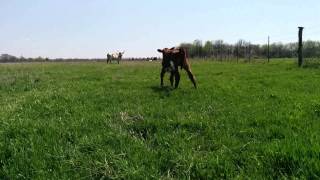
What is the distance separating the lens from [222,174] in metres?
6.09

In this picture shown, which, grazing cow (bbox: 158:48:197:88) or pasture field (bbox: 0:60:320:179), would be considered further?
grazing cow (bbox: 158:48:197:88)

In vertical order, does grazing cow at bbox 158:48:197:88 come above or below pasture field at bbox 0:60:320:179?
above

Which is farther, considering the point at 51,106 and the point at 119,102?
the point at 119,102

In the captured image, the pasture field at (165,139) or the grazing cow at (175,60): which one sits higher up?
the grazing cow at (175,60)

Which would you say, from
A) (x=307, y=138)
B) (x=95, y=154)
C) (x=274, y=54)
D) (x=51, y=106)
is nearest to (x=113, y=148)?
(x=95, y=154)

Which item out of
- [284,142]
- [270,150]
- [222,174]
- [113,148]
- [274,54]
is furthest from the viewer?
[274,54]

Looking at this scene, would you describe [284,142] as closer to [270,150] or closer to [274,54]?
[270,150]

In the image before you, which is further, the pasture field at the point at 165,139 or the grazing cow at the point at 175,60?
the grazing cow at the point at 175,60

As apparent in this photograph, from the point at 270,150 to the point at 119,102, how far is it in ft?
24.2

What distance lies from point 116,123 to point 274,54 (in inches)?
4400

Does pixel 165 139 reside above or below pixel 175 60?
below

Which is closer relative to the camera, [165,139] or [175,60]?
[165,139]

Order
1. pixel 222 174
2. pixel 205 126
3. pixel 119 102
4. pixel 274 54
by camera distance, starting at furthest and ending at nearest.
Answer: pixel 274 54 < pixel 119 102 < pixel 205 126 < pixel 222 174

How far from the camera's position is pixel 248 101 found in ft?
40.9
